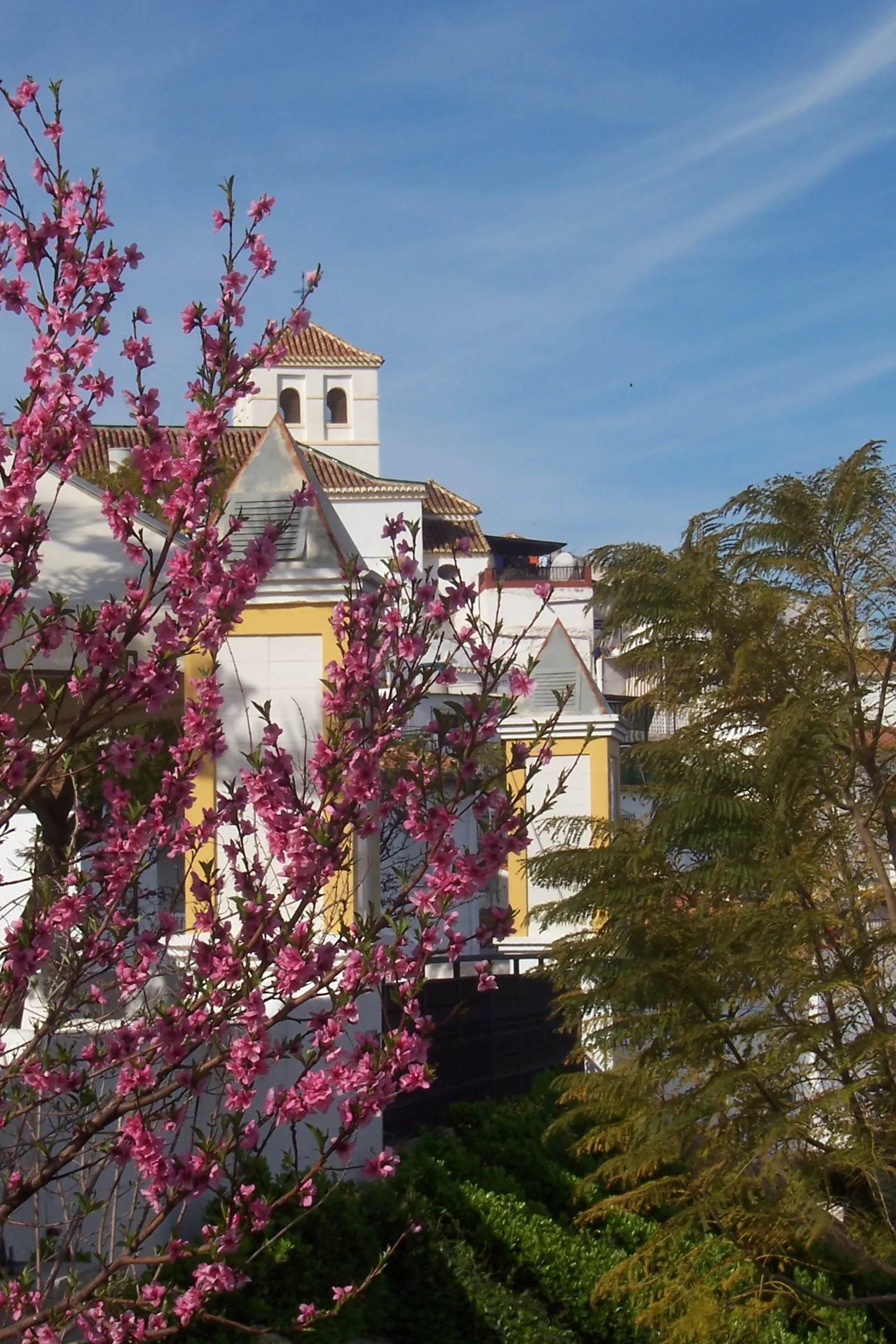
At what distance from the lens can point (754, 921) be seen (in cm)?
820

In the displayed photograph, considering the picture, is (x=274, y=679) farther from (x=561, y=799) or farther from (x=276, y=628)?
(x=561, y=799)

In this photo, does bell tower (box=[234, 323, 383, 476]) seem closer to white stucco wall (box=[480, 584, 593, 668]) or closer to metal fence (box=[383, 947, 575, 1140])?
white stucco wall (box=[480, 584, 593, 668])

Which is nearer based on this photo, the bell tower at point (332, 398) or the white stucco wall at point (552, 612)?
the white stucco wall at point (552, 612)

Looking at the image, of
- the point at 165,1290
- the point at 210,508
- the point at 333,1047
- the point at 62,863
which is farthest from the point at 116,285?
the point at 165,1290

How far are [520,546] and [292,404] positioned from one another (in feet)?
31.6

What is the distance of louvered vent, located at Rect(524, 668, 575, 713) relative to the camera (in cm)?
1427

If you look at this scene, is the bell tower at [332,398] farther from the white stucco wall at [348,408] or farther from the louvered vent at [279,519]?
the louvered vent at [279,519]

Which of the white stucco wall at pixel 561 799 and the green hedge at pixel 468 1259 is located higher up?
the white stucco wall at pixel 561 799

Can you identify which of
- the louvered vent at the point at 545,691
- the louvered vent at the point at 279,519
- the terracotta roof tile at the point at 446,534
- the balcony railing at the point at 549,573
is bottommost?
the louvered vent at the point at 545,691

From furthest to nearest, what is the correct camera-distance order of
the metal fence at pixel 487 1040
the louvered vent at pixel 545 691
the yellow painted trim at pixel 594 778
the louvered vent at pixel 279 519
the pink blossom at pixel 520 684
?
the louvered vent at pixel 545 691 < the yellow painted trim at pixel 594 778 < the metal fence at pixel 487 1040 < the louvered vent at pixel 279 519 < the pink blossom at pixel 520 684

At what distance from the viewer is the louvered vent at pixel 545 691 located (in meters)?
14.3

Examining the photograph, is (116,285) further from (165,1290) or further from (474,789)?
(165,1290)

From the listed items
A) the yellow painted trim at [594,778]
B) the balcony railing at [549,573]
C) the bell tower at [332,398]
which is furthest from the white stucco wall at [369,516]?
the yellow painted trim at [594,778]

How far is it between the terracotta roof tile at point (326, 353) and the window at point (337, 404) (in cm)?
95
